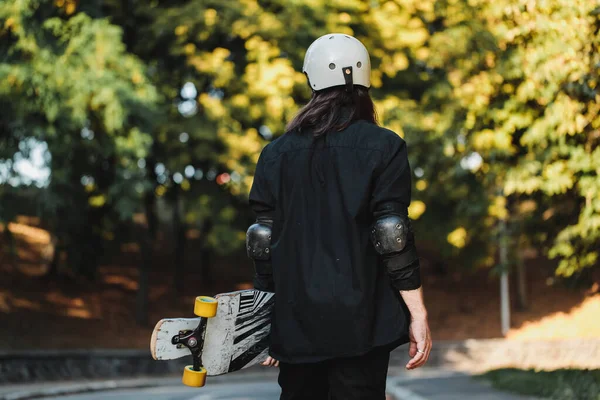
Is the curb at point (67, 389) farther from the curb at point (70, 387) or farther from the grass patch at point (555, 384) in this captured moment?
the grass patch at point (555, 384)

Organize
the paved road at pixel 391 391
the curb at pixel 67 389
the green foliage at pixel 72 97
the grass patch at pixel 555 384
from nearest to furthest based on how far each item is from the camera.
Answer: the grass patch at pixel 555 384 → the paved road at pixel 391 391 → the curb at pixel 67 389 → the green foliage at pixel 72 97

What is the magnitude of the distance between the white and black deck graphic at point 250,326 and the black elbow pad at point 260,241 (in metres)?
0.15

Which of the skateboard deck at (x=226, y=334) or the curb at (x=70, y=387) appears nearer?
the skateboard deck at (x=226, y=334)

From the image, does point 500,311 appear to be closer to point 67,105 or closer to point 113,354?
point 113,354

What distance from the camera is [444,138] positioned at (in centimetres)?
1616

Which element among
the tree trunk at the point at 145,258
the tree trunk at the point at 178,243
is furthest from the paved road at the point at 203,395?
the tree trunk at the point at 145,258

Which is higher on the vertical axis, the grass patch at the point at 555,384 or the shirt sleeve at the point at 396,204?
the shirt sleeve at the point at 396,204

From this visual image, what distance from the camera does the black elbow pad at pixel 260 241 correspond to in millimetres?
3363

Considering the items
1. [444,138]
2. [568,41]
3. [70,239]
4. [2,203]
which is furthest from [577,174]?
[70,239]

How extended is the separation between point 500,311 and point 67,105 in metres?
16.2

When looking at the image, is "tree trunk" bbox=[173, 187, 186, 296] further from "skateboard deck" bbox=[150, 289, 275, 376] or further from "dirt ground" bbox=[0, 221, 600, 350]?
"skateboard deck" bbox=[150, 289, 275, 376]

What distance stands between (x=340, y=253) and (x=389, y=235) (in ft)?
0.59

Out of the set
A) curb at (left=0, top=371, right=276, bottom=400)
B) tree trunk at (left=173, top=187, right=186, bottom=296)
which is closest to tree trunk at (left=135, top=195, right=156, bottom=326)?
tree trunk at (left=173, top=187, right=186, bottom=296)

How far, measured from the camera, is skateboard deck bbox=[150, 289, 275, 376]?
3162 mm
